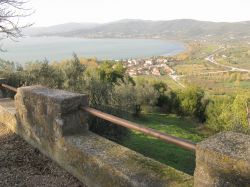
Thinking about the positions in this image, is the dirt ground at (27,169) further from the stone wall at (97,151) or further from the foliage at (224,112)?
the foliage at (224,112)

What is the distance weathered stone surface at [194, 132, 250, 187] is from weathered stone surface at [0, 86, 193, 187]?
48 centimetres

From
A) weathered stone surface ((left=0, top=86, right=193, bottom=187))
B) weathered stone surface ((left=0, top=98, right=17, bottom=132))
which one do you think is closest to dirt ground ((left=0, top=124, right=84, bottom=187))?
weathered stone surface ((left=0, top=86, right=193, bottom=187))

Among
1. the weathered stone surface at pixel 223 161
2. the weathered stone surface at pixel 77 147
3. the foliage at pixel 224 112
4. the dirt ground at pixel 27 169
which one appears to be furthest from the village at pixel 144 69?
the weathered stone surface at pixel 223 161

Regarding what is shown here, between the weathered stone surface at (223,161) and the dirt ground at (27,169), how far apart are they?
6.11 ft

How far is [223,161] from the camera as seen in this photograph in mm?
2334

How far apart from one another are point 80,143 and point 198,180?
186cm

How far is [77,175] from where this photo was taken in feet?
13.0

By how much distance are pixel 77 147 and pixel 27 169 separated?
3.43ft

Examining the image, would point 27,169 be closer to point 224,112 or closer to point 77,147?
point 77,147

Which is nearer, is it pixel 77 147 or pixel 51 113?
pixel 77 147

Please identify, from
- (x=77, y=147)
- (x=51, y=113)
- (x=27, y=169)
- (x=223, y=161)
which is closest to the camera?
(x=223, y=161)

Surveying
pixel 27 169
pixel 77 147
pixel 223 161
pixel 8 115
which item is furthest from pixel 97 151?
pixel 8 115

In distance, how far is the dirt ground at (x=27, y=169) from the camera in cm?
403

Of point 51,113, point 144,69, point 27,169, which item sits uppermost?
point 51,113
